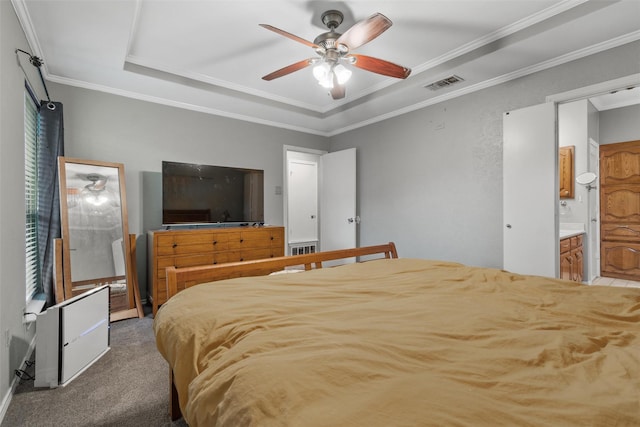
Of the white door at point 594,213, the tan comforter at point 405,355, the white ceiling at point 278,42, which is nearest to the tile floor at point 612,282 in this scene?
the white door at point 594,213

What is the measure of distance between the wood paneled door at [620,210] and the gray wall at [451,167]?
2.70m

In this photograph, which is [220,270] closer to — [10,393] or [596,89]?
[10,393]

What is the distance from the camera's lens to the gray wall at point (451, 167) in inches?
111

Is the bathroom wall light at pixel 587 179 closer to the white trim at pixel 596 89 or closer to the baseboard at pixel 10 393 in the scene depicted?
the white trim at pixel 596 89

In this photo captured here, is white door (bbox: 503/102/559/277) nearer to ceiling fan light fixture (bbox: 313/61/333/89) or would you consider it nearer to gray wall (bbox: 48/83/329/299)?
ceiling fan light fixture (bbox: 313/61/333/89)

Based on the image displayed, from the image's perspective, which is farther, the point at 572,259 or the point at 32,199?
the point at 572,259

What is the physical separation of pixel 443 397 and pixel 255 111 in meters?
4.07

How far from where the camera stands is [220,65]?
10.2ft

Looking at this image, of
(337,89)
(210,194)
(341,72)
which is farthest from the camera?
(210,194)

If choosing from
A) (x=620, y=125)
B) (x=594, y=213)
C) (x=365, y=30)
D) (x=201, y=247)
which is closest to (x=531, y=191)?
(x=365, y=30)

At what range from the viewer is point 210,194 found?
12.3 feet

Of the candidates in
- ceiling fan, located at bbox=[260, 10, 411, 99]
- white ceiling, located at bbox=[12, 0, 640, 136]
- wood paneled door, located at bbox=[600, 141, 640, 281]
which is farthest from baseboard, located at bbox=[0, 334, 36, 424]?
wood paneled door, located at bbox=[600, 141, 640, 281]

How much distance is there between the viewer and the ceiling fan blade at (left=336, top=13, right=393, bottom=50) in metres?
1.81

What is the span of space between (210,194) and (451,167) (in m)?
2.97
